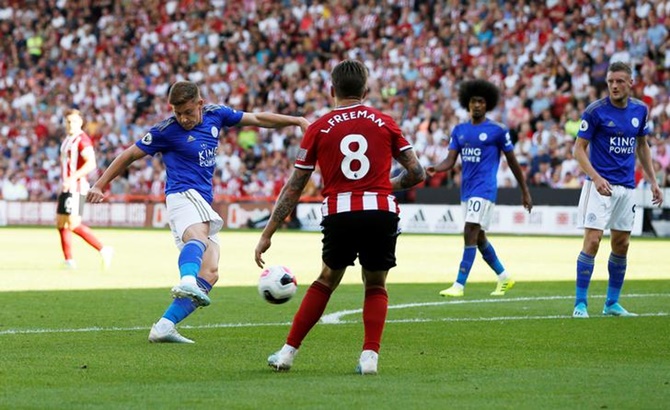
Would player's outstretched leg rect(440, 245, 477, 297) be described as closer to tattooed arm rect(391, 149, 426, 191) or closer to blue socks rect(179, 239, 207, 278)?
blue socks rect(179, 239, 207, 278)

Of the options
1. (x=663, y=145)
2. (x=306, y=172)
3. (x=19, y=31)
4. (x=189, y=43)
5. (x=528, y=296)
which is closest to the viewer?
(x=306, y=172)

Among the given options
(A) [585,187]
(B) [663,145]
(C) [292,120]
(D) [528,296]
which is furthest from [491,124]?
(B) [663,145]

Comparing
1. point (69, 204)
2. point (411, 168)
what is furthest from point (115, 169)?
point (69, 204)

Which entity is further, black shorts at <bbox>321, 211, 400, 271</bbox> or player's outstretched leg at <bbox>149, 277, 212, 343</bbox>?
player's outstretched leg at <bbox>149, 277, 212, 343</bbox>

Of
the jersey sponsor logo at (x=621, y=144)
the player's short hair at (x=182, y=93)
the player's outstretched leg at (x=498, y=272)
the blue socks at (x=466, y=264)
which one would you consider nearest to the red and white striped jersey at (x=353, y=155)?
the player's short hair at (x=182, y=93)

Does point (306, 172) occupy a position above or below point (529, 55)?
below

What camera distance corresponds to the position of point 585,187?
12008mm

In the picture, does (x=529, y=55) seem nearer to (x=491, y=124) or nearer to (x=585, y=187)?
(x=491, y=124)

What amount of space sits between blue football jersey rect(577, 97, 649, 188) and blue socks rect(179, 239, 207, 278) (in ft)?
13.1

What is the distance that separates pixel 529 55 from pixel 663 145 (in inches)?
218

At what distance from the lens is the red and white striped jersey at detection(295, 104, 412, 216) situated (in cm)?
780

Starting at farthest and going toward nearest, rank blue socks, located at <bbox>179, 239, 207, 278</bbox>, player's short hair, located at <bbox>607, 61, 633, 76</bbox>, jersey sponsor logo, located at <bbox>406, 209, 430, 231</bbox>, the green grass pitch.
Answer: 1. jersey sponsor logo, located at <bbox>406, 209, 430, 231</bbox>
2. player's short hair, located at <bbox>607, 61, 633, 76</bbox>
3. blue socks, located at <bbox>179, 239, 207, 278</bbox>
4. the green grass pitch

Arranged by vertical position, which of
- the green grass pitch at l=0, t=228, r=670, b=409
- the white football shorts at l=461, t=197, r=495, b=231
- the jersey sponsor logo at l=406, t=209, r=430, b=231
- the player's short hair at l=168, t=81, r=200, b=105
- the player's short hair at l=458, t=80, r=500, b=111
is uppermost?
the player's short hair at l=458, t=80, r=500, b=111

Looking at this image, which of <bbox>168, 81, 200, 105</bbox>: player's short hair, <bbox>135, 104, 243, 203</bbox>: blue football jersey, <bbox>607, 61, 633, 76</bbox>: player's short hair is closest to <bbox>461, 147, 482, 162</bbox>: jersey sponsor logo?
<bbox>607, 61, 633, 76</bbox>: player's short hair
